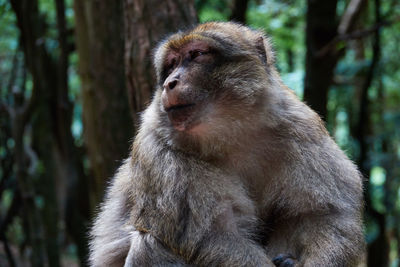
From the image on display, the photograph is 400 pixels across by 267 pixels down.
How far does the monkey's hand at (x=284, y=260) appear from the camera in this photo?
3605mm

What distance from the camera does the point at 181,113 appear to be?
11.6ft

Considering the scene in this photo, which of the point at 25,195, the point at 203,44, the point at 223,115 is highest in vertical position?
the point at 203,44

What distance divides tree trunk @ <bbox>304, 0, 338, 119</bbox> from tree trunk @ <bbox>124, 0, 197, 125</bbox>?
6.15ft

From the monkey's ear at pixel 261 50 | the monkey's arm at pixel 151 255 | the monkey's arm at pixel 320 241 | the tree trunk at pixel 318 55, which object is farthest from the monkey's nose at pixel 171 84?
the tree trunk at pixel 318 55

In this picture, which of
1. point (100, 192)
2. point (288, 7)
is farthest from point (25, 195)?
point (288, 7)

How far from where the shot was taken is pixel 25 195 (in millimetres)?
7254

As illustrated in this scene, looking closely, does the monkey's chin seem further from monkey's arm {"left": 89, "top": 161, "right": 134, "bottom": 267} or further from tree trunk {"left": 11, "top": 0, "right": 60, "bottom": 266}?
tree trunk {"left": 11, "top": 0, "right": 60, "bottom": 266}

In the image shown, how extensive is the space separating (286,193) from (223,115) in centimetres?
70

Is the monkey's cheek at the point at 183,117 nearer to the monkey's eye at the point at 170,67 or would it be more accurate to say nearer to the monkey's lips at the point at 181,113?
the monkey's lips at the point at 181,113

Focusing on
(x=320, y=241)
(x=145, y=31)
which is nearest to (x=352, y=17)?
(x=145, y=31)

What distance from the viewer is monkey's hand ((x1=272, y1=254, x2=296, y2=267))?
3605 millimetres

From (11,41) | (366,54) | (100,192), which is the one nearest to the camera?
(100,192)

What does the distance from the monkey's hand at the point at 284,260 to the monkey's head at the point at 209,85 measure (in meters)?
0.89

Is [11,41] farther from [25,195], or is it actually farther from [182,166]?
[182,166]
